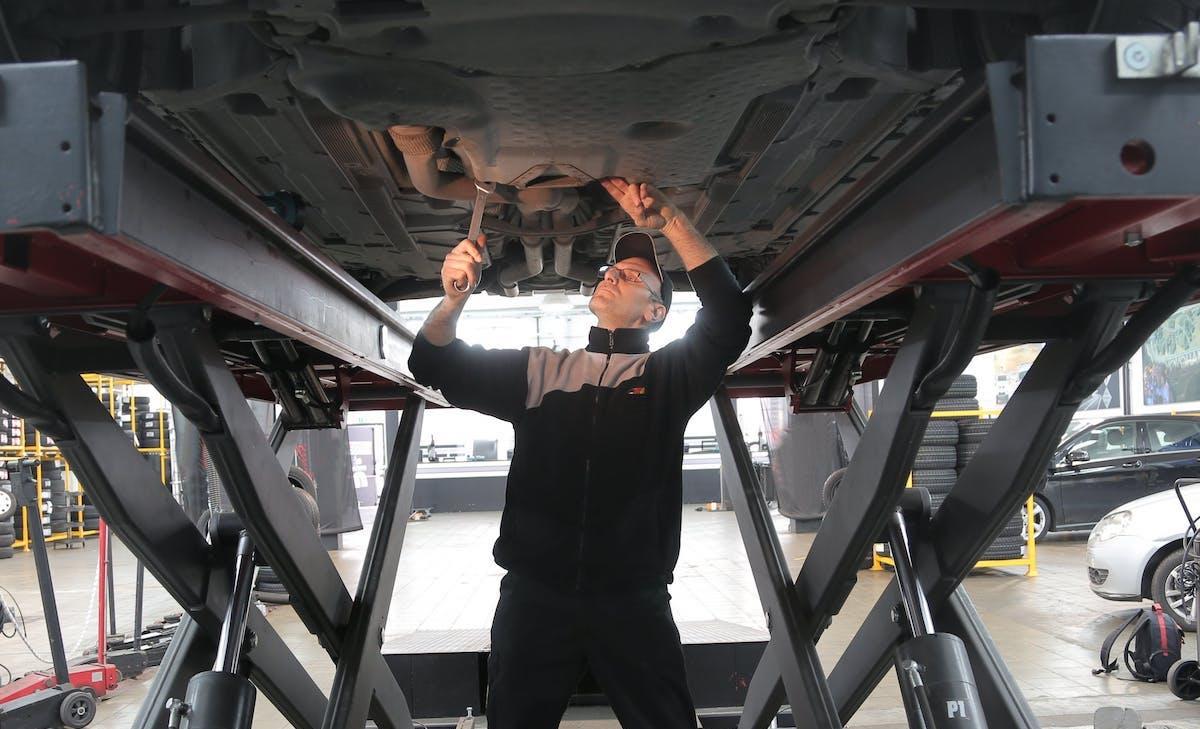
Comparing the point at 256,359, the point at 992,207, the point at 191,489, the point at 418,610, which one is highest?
the point at 992,207

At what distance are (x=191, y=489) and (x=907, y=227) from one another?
16.5 feet

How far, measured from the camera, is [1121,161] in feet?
3.50

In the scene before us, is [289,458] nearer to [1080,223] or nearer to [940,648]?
[940,648]

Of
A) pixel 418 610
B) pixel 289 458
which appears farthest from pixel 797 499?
pixel 289 458

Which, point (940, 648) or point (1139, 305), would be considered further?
point (1139, 305)

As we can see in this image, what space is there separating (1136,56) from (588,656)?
5.19 feet

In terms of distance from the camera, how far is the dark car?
910 cm

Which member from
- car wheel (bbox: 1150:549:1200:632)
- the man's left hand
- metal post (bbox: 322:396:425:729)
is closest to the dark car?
car wheel (bbox: 1150:549:1200:632)

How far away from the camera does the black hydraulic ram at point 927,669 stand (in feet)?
5.59

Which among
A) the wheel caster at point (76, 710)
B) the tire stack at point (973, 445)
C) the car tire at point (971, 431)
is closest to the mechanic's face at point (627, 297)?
the wheel caster at point (76, 710)

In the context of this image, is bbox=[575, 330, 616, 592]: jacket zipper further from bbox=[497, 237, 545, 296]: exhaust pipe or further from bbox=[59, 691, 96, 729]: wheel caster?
bbox=[59, 691, 96, 729]: wheel caster

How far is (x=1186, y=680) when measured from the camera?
4125 mm

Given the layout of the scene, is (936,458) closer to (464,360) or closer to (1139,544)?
(1139,544)

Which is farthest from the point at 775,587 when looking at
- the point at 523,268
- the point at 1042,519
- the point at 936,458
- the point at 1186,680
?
the point at 1042,519
